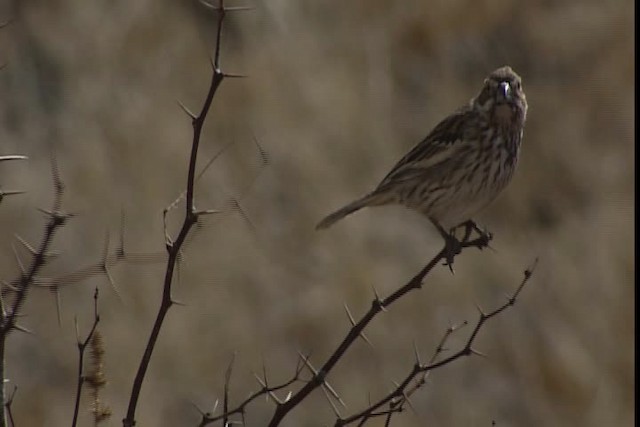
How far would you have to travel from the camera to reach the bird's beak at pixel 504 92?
5160 millimetres

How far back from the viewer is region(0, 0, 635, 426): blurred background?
340 inches

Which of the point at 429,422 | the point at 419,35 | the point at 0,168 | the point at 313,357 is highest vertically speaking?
the point at 419,35

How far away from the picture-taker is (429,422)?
911cm

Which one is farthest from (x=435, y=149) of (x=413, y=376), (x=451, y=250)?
(x=413, y=376)

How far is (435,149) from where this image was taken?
17.4 feet

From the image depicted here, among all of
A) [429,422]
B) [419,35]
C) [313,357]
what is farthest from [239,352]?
[419,35]

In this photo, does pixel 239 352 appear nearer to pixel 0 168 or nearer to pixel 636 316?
pixel 0 168

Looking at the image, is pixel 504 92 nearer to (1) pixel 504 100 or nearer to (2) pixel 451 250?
(1) pixel 504 100

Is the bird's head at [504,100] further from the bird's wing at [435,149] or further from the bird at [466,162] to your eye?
the bird's wing at [435,149]

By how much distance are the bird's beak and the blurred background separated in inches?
148

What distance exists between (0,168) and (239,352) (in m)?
2.03

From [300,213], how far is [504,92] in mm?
4661

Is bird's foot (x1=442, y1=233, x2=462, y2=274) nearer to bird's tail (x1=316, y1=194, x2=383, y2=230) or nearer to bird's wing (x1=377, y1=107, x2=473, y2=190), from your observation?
bird's wing (x1=377, y1=107, x2=473, y2=190)

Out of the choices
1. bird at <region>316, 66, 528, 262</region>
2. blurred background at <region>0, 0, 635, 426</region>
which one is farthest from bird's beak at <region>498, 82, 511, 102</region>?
blurred background at <region>0, 0, 635, 426</region>
